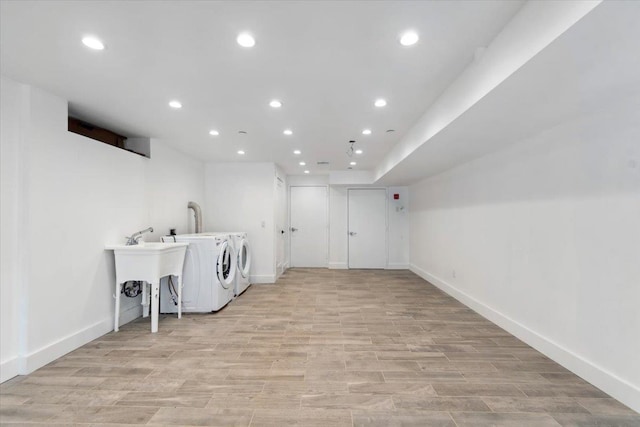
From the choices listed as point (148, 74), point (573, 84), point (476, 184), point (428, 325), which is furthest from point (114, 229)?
point (476, 184)

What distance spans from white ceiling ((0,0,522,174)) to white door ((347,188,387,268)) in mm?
4202

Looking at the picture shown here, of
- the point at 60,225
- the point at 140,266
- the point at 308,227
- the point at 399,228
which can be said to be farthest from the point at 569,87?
the point at 308,227

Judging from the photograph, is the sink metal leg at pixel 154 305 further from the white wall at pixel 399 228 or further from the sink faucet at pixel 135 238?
the white wall at pixel 399 228

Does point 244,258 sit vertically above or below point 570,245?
below

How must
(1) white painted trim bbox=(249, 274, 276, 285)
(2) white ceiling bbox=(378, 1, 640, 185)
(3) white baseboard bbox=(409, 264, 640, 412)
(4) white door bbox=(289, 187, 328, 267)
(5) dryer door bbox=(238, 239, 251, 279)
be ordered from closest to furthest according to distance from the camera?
(2) white ceiling bbox=(378, 1, 640, 185)
(3) white baseboard bbox=(409, 264, 640, 412)
(5) dryer door bbox=(238, 239, 251, 279)
(1) white painted trim bbox=(249, 274, 276, 285)
(4) white door bbox=(289, 187, 328, 267)

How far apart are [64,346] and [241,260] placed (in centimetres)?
266

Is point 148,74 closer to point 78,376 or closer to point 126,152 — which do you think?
point 126,152

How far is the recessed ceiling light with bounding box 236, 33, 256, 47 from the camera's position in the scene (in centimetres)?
180

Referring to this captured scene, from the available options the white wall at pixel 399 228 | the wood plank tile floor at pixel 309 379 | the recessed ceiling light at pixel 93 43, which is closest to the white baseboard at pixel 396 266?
the white wall at pixel 399 228

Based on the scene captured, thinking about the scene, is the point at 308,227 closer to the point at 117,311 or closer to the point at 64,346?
the point at 117,311

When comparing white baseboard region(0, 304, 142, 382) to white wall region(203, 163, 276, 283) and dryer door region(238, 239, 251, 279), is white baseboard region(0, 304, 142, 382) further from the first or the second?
white wall region(203, 163, 276, 283)

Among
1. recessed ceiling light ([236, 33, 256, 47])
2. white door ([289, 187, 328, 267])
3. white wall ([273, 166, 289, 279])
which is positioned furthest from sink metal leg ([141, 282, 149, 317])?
white door ([289, 187, 328, 267])

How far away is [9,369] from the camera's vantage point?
2.34 m

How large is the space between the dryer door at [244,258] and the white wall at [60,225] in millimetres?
1716
